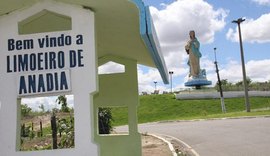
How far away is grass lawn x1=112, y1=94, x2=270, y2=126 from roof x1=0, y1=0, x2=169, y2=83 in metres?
29.1

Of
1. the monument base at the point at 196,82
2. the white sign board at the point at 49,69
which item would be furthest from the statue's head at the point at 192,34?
the white sign board at the point at 49,69

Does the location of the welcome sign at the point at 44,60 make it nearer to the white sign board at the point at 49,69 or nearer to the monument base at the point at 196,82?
the white sign board at the point at 49,69

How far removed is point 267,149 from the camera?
460 inches

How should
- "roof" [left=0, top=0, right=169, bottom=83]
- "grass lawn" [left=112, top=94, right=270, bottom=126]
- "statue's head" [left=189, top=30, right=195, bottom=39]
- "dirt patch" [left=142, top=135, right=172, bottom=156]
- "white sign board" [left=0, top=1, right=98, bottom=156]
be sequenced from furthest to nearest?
"statue's head" [left=189, top=30, right=195, bottom=39], "grass lawn" [left=112, top=94, right=270, bottom=126], "dirt patch" [left=142, top=135, right=172, bottom=156], "white sign board" [left=0, top=1, right=98, bottom=156], "roof" [left=0, top=0, right=169, bottom=83]

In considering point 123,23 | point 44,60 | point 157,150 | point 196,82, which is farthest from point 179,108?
point 44,60

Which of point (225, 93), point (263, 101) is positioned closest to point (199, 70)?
point (225, 93)

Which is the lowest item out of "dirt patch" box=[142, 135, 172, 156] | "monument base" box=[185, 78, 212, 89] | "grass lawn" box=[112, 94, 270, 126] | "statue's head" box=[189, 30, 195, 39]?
"dirt patch" box=[142, 135, 172, 156]

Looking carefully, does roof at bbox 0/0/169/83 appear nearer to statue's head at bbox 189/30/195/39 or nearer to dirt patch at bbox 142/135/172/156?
dirt patch at bbox 142/135/172/156

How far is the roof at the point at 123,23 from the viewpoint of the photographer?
5910 mm

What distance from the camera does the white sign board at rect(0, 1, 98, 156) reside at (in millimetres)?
6145

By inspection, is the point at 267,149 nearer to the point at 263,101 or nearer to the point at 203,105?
the point at 203,105

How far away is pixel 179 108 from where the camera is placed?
1720 inches

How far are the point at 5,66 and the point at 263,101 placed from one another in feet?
151

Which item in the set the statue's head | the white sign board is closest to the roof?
the white sign board
